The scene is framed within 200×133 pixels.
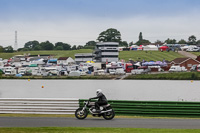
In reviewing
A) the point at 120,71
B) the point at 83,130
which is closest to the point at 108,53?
the point at 120,71

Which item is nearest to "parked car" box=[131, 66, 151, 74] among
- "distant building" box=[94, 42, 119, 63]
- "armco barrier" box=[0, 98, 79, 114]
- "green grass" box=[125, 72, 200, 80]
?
"green grass" box=[125, 72, 200, 80]

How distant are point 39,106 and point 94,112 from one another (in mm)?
3735

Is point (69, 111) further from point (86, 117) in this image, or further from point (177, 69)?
point (177, 69)

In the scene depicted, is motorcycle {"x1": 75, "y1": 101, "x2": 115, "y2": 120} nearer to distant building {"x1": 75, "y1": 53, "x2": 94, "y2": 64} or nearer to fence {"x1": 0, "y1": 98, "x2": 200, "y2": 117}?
fence {"x1": 0, "y1": 98, "x2": 200, "y2": 117}

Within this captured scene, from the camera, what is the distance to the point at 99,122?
60.9ft

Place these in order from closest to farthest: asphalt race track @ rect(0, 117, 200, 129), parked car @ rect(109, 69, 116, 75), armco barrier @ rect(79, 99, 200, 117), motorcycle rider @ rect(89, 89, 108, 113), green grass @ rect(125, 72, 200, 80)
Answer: asphalt race track @ rect(0, 117, 200, 129), motorcycle rider @ rect(89, 89, 108, 113), armco barrier @ rect(79, 99, 200, 117), green grass @ rect(125, 72, 200, 80), parked car @ rect(109, 69, 116, 75)

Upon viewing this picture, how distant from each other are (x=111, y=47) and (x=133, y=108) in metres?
134

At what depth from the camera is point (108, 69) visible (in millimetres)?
111938

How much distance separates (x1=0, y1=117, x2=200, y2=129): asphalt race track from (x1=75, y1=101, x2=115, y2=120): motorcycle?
0.90 ft

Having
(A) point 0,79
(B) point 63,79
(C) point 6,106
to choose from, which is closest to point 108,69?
(B) point 63,79

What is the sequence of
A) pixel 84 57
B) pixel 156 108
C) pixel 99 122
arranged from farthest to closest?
pixel 84 57 → pixel 156 108 → pixel 99 122

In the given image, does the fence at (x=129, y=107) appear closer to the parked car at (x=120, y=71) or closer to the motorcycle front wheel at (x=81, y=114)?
the motorcycle front wheel at (x=81, y=114)

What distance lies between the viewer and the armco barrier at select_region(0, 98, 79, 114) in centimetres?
2112

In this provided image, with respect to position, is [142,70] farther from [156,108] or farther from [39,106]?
[39,106]
